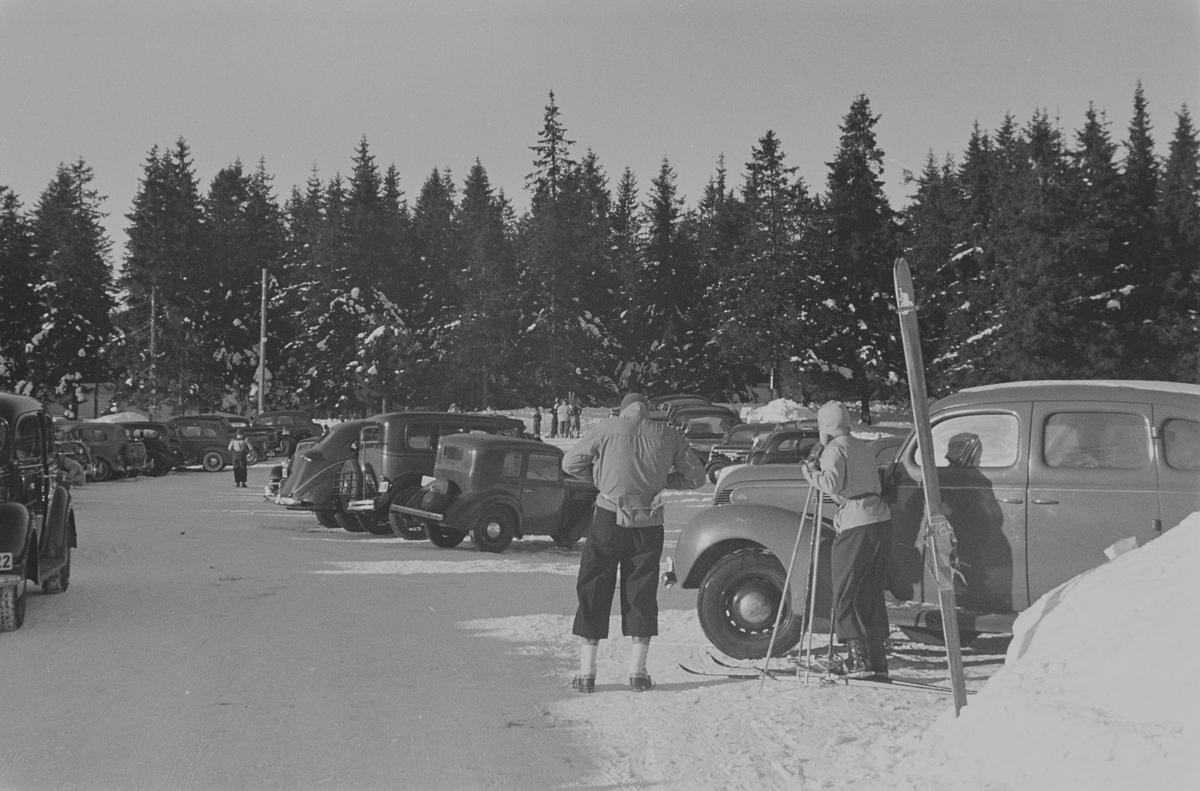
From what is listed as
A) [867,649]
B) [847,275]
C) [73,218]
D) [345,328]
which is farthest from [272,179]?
[867,649]

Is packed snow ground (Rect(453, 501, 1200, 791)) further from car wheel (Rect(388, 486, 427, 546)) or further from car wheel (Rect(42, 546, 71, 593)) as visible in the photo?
car wheel (Rect(388, 486, 427, 546))

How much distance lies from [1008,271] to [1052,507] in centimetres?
4670

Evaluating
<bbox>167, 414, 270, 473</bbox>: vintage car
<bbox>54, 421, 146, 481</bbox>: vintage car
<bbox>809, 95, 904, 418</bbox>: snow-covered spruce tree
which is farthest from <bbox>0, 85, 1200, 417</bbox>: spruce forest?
<bbox>54, 421, 146, 481</bbox>: vintage car

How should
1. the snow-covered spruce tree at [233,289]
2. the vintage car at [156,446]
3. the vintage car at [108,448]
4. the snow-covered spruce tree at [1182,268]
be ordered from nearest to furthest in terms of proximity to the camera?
the vintage car at [108,448], the vintage car at [156,446], the snow-covered spruce tree at [1182,268], the snow-covered spruce tree at [233,289]

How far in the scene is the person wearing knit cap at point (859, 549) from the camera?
7.16m

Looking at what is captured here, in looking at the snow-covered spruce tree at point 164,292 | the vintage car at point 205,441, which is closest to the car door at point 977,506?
the vintage car at point 205,441

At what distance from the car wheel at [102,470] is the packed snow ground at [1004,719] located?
1071 inches

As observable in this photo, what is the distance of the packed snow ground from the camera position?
4.48 metres

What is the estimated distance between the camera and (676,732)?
6.19 metres

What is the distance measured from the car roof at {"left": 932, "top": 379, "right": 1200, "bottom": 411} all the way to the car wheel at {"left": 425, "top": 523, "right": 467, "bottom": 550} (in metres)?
9.55

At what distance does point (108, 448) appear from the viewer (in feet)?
102

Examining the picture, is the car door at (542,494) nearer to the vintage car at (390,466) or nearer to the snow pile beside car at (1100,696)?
the vintage car at (390,466)

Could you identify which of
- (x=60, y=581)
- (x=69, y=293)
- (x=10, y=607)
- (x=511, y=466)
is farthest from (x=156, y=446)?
(x=69, y=293)

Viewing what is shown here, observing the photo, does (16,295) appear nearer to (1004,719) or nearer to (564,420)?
(564,420)
